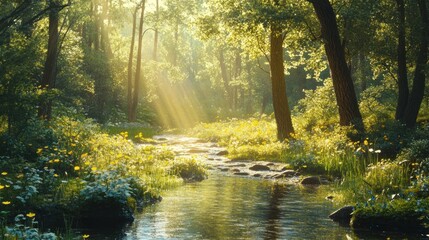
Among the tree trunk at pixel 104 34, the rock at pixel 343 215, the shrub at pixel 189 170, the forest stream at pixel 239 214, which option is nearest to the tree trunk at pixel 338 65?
the forest stream at pixel 239 214

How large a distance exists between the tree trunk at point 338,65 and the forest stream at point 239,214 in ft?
18.1

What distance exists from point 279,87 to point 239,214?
14906 mm

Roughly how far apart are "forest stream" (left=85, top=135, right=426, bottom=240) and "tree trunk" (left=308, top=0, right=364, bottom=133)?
18.1 ft

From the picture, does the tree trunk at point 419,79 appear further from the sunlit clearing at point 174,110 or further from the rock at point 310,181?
the sunlit clearing at point 174,110

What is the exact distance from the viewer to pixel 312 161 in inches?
744

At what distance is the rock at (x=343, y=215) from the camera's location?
434 inches

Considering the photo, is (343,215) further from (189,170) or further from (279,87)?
(279,87)

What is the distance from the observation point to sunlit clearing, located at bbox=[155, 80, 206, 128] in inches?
2277

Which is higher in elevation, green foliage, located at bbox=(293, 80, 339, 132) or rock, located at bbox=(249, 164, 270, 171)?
green foliage, located at bbox=(293, 80, 339, 132)

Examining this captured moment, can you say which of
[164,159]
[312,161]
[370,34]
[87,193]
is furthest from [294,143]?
[87,193]

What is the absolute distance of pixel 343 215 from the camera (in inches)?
436

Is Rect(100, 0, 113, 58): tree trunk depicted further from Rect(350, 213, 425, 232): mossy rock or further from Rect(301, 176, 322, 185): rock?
Rect(350, 213, 425, 232): mossy rock

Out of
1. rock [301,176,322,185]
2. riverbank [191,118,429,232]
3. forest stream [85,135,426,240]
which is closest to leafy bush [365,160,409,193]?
riverbank [191,118,429,232]

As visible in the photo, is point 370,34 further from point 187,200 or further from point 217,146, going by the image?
point 187,200
